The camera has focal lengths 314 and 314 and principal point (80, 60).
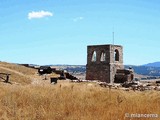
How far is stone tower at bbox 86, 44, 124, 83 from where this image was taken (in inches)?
1759

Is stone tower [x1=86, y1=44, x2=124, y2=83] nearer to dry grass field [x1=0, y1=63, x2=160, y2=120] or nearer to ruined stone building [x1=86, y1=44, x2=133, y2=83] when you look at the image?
ruined stone building [x1=86, y1=44, x2=133, y2=83]

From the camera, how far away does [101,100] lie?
401 inches

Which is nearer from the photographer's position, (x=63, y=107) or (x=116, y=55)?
(x=63, y=107)

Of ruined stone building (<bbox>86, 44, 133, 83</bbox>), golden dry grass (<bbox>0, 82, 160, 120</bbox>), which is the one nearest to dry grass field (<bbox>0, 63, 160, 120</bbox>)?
golden dry grass (<bbox>0, 82, 160, 120</bbox>)

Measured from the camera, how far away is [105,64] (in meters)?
45.0

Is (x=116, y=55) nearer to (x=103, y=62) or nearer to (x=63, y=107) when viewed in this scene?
(x=103, y=62)

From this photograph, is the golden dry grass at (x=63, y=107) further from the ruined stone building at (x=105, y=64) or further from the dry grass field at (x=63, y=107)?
the ruined stone building at (x=105, y=64)

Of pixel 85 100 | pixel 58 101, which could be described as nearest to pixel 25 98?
pixel 58 101

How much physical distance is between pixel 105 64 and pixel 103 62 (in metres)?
0.46

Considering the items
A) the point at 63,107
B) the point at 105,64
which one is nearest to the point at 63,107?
the point at 63,107

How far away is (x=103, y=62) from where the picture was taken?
4525 cm

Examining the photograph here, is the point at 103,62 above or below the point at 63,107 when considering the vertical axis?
above

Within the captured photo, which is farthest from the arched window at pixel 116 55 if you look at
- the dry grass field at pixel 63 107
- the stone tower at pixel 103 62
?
the dry grass field at pixel 63 107

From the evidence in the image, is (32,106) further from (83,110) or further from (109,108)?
(109,108)
